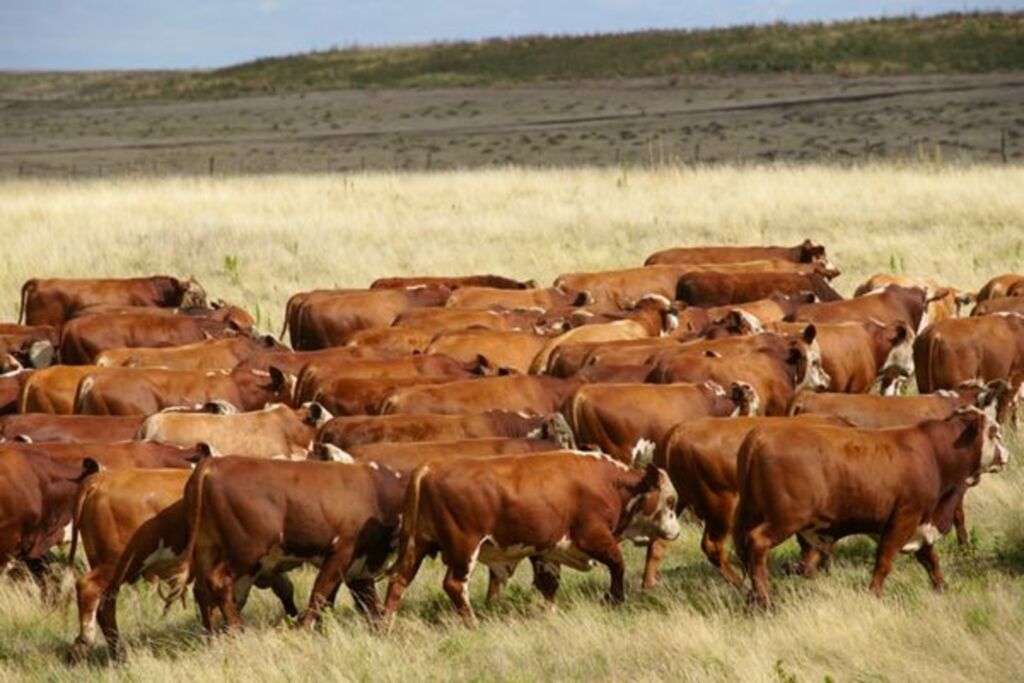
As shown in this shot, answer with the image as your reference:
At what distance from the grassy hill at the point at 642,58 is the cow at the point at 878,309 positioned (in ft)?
162

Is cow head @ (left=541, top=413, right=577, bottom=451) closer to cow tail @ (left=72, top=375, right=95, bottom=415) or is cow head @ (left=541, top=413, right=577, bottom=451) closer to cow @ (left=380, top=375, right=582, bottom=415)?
cow @ (left=380, top=375, right=582, bottom=415)

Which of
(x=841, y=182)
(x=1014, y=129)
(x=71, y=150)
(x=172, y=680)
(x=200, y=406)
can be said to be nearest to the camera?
(x=172, y=680)

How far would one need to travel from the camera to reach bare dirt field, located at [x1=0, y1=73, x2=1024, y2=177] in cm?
4450

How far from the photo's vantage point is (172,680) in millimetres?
9922

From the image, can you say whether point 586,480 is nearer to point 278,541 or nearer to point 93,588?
point 278,541

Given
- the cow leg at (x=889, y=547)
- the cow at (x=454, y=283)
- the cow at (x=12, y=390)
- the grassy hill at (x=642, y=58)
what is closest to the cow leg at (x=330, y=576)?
the cow leg at (x=889, y=547)

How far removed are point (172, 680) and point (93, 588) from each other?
4.44ft

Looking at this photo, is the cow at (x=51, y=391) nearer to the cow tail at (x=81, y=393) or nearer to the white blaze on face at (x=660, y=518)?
the cow tail at (x=81, y=393)

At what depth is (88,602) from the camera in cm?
1102

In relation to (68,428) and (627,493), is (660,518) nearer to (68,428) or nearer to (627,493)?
(627,493)

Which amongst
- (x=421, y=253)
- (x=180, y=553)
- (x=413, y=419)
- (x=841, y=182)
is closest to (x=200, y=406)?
(x=413, y=419)

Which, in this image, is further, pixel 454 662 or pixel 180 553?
pixel 180 553

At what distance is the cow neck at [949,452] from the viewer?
1160 centimetres

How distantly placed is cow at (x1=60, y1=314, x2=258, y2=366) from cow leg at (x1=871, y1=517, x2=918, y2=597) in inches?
337
